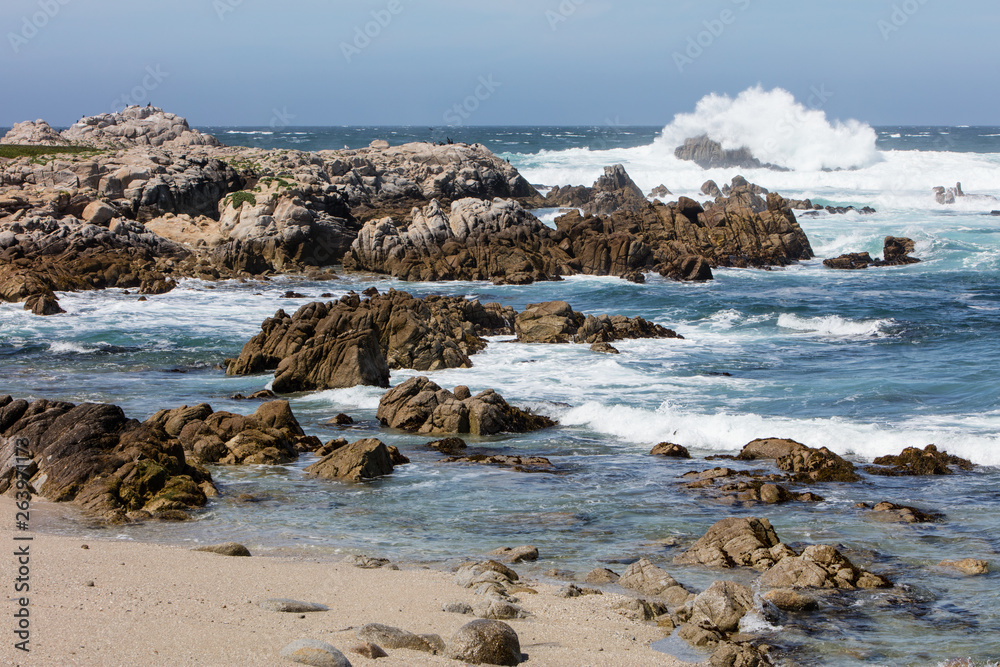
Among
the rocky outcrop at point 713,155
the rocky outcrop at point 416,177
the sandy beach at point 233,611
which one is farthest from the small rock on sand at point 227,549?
the rocky outcrop at point 713,155

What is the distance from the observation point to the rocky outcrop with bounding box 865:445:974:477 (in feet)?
52.0

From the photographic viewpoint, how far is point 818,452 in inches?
640

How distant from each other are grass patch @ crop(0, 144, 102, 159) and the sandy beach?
53.2 m

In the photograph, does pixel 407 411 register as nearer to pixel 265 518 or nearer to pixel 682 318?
pixel 265 518

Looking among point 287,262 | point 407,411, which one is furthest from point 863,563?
point 287,262

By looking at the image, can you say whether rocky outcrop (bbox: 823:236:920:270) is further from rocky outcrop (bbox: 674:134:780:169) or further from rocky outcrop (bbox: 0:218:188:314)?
rocky outcrop (bbox: 674:134:780:169)

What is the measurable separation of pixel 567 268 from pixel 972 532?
3419 centimetres

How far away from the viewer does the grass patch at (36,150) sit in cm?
5653

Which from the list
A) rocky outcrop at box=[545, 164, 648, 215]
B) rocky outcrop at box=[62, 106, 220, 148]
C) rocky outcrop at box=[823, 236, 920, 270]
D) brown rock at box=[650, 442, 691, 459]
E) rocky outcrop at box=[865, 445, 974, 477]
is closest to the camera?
rocky outcrop at box=[865, 445, 974, 477]

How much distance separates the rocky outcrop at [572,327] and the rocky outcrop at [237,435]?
12.8m

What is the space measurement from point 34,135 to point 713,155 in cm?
6974

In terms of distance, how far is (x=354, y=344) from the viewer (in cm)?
2350

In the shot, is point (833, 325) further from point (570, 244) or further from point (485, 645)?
point (485, 645)

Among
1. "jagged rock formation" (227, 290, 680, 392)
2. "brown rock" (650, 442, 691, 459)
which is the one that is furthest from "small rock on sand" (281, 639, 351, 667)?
"jagged rock formation" (227, 290, 680, 392)
